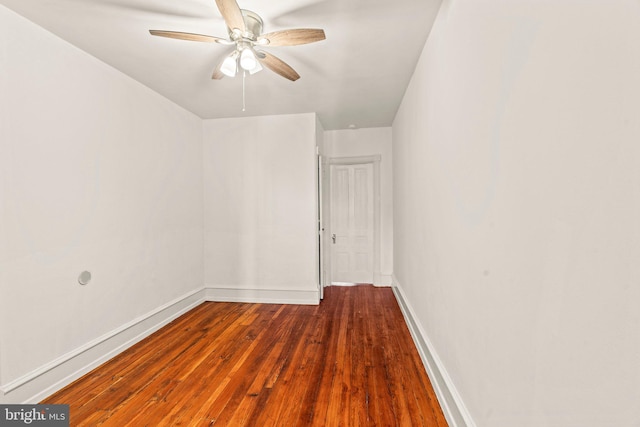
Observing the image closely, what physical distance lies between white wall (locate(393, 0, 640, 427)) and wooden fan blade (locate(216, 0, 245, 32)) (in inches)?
49.5

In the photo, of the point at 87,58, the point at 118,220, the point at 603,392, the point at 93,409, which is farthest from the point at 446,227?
the point at 87,58

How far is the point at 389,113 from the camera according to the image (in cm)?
410

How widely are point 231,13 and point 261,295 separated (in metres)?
3.41

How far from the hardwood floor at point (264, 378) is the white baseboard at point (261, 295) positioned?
2.00ft

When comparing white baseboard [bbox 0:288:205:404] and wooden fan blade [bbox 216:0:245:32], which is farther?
white baseboard [bbox 0:288:205:404]

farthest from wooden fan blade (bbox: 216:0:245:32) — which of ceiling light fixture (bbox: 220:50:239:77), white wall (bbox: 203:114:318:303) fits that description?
white wall (bbox: 203:114:318:303)

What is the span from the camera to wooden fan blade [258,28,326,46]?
1.80m

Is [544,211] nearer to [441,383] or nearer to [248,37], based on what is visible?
[441,383]

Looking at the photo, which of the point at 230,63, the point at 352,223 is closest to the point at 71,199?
the point at 230,63

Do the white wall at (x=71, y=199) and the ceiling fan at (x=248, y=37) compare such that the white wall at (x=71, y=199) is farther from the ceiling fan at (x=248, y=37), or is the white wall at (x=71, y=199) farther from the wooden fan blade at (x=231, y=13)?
the wooden fan blade at (x=231, y=13)

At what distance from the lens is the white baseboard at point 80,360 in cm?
190

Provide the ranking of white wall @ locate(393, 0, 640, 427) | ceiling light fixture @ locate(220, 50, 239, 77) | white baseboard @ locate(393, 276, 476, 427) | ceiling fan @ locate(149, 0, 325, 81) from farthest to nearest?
1. ceiling light fixture @ locate(220, 50, 239, 77)
2. ceiling fan @ locate(149, 0, 325, 81)
3. white baseboard @ locate(393, 276, 476, 427)
4. white wall @ locate(393, 0, 640, 427)

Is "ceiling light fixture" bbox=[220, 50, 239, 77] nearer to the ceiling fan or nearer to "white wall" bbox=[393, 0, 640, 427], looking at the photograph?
the ceiling fan

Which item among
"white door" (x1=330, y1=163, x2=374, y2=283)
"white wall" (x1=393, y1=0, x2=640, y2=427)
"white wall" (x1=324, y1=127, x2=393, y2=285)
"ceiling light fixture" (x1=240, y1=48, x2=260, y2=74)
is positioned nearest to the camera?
"white wall" (x1=393, y1=0, x2=640, y2=427)
